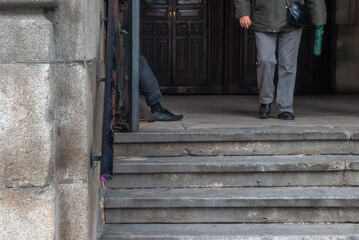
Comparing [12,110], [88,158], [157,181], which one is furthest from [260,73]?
[12,110]

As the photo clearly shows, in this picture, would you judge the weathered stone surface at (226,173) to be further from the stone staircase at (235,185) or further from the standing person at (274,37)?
the standing person at (274,37)

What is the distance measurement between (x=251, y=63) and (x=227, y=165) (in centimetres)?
488

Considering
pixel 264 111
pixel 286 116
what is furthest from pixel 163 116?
pixel 286 116

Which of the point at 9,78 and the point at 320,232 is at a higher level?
the point at 9,78

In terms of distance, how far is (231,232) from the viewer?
4.87 m

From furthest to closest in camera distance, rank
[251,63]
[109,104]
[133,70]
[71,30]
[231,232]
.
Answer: [251,63]
[133,70]
[231,232]
[109,104]
[71,30]

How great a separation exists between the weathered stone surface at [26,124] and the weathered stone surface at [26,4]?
33 cm

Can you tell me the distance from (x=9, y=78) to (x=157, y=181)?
1800 mm

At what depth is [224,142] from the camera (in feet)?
18.3

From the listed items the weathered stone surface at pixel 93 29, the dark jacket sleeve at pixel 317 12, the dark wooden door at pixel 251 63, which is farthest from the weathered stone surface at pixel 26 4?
the dark wooden door at pixel 251 63

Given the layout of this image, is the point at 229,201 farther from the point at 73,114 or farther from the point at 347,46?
the point at 347,46

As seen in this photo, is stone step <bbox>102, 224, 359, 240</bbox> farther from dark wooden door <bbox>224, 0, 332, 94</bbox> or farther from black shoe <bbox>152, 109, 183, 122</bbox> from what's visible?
dark wooden door <bbox>224, 0, 332, 94</bbox>

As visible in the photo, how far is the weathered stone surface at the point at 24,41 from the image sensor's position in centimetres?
385

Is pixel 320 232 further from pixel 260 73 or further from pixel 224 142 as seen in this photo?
pixel 260 73
